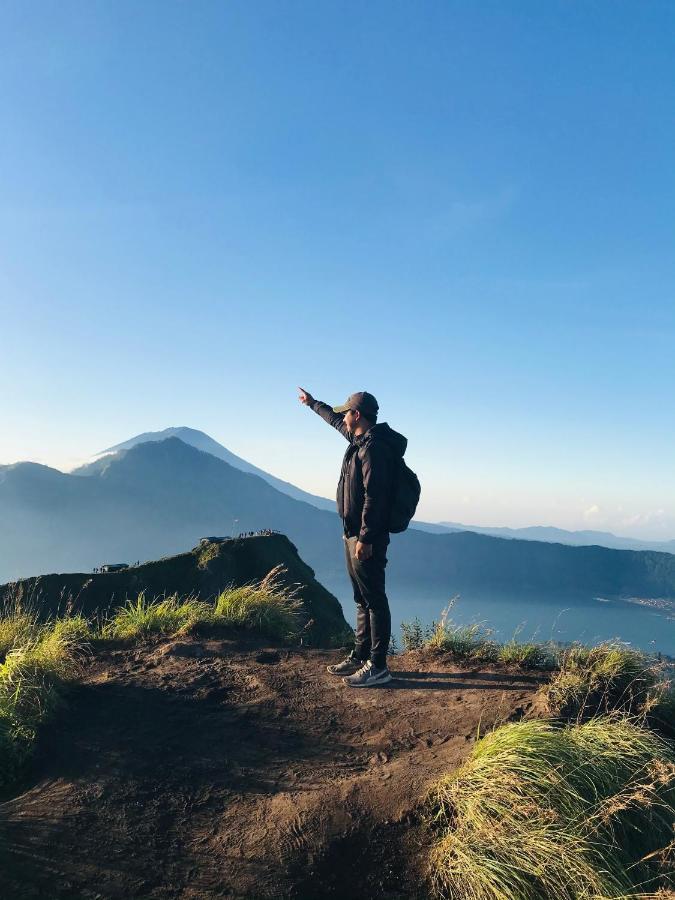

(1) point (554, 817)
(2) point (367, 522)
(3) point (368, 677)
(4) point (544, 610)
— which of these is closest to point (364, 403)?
(2) point (367, 522)

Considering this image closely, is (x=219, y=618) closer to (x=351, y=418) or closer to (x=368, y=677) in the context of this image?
(x=368, y=677)

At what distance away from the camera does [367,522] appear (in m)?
5.58

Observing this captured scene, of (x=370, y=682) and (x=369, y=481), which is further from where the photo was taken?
(x=370, y=682)

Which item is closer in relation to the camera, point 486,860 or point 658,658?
point 486,860

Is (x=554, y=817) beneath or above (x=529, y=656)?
beneath

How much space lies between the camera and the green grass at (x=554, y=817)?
2951 millimetres

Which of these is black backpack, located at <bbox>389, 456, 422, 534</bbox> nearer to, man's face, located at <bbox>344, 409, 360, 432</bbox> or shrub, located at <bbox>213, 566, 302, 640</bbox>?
man's face, located at <bbox>344, 409, 360, 432</bbox>

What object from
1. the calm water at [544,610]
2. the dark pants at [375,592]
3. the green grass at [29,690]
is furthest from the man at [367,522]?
the calm water at [544,610]

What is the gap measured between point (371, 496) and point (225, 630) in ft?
10.7

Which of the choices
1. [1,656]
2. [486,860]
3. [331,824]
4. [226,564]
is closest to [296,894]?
[331,824]

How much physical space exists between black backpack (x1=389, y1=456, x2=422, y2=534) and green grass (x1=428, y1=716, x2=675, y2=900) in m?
2.20

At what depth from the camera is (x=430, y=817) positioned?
3564 mm

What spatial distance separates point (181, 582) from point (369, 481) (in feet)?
35.3

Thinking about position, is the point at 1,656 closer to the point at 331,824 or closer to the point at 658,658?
the point at 331,824
